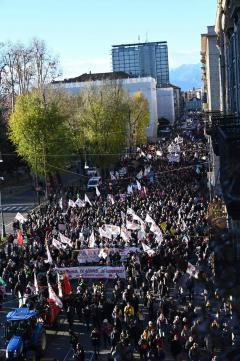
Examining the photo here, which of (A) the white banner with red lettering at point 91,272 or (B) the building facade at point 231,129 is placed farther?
(A) the white banner with red lettering at point 91,272

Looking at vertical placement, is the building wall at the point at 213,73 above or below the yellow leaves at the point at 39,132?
above

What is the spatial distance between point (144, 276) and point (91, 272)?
214 cm

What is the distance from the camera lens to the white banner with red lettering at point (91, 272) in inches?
969

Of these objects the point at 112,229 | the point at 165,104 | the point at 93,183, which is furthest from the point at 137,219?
the point at 165,104

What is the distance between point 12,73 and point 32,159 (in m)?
21.7

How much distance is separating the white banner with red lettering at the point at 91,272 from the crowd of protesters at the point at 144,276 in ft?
1.18

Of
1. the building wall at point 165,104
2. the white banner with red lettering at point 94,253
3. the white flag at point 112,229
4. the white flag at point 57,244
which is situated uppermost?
the building wall at point 165,104

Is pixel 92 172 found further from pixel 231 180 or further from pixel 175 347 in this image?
pixel 231 180

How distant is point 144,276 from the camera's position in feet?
79.4

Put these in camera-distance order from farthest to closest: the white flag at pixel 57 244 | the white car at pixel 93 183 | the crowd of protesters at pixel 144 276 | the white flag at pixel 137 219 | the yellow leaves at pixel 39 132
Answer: the yellow leaves at pixel 39 132 → the white car at pixel 93 183 → the white flag at pixel 137 219 → the white flag at pixel 57 244 → the crowd of protesters at pixel 144 276

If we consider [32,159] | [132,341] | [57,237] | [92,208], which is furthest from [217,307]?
[32,159]

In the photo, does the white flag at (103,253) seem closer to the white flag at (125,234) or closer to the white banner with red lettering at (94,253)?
the white banner with red lettering at (94,253)

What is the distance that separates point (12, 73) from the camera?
71.7 meters

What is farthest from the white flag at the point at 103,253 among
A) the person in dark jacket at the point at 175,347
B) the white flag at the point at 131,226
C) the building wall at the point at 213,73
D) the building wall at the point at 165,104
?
the building wall at the point at 165,104
